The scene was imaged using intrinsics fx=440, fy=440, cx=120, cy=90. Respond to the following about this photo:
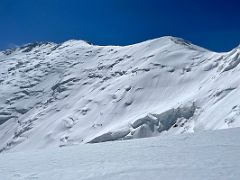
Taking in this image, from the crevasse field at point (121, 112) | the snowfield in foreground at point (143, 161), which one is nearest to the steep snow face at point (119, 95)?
the crevasse field at point (121, 112)

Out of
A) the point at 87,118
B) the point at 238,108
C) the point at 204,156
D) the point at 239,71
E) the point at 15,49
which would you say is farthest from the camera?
the point at 15,49

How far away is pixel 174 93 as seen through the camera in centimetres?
6512

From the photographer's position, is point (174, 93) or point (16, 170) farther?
point (174, 93)

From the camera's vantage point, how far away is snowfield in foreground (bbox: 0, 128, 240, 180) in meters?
11.4

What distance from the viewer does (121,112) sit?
6588 centimetres

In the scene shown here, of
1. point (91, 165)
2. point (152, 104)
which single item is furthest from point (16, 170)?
point (152, 104)

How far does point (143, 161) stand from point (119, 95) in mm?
58926

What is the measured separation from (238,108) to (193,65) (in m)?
33.4

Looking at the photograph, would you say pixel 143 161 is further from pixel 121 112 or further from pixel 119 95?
pixel 119 95

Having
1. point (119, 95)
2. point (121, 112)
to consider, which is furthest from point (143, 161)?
point (119, 95)

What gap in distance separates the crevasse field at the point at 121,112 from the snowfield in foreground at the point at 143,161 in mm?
33

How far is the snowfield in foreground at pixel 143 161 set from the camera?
11.4m

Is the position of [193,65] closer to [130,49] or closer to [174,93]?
[174,93]

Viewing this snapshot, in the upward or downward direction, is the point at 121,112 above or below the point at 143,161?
above
